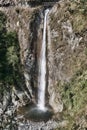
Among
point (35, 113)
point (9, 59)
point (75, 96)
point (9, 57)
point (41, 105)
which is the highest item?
point (9, 57)

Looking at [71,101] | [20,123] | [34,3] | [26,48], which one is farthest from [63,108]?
[34,3]

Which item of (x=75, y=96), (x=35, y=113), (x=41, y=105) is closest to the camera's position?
(x=75, y=96)

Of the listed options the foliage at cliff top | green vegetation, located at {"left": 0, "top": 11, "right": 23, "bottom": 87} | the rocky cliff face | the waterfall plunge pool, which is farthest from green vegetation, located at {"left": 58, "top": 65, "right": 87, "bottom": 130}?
the foliage at cliff top

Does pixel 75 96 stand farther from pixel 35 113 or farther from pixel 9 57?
pixel 9 57

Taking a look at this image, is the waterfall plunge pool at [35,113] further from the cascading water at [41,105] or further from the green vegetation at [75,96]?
the green vegetation at [75,96]

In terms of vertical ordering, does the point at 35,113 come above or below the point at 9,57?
below

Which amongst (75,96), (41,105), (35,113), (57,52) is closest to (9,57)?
(57,52)

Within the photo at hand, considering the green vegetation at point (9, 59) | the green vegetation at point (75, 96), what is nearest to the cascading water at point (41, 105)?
the green vegetation at point (75, 96)
